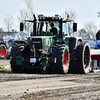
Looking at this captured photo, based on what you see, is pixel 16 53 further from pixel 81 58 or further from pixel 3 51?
pixel 3 51

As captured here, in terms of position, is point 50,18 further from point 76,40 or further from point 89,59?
point 89,59

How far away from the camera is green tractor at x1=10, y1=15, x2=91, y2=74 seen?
13.5 m

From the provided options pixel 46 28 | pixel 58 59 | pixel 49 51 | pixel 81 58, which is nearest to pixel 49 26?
pixel 46 28

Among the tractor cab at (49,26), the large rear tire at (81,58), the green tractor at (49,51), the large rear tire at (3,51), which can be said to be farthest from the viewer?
the large rear tire at (3,51)

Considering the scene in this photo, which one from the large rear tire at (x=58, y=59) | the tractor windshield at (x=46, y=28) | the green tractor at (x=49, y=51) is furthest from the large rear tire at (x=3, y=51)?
the large rear tire at (x=58, y=59)

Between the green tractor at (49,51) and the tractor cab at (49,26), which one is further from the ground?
the tractor cab at (49,26)

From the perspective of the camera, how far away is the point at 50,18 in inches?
599

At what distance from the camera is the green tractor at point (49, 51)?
13.5 meters

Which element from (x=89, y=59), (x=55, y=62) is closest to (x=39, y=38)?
(x=55, y=62)

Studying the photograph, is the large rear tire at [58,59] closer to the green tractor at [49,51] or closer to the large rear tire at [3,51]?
the green tractor at [49,51]

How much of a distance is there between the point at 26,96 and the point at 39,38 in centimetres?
699

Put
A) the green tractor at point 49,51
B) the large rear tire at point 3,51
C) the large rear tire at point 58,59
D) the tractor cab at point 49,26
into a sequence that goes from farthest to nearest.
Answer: the large rear tire at point 3,51 < the tractor cab at point 49,26 < the green tractor at point 49,51 < the large rear tire at point 58,59

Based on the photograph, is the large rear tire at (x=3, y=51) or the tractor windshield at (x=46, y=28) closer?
the tractor windshield at (x=46, y=28)

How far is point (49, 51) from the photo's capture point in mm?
13984
